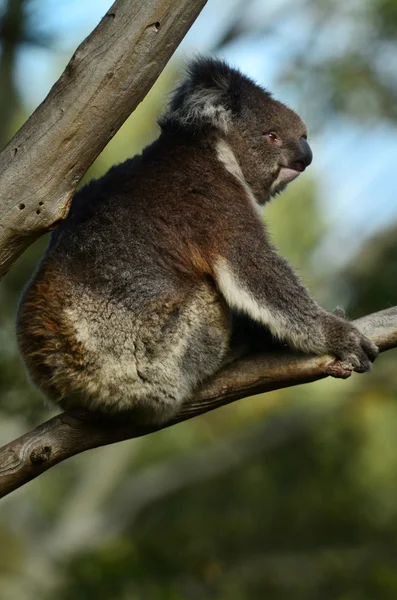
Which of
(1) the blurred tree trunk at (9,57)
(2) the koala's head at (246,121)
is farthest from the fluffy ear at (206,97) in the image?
(1) the blurred tree trunk at (9,57)

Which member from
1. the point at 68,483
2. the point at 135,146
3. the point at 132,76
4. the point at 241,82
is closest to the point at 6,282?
the point at 135,146

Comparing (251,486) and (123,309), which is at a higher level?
(123,309)

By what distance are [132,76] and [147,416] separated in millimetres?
1657

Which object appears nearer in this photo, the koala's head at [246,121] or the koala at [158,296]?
the koala at [158,296]

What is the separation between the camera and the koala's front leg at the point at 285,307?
4344 mm

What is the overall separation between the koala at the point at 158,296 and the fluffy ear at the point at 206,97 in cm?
32

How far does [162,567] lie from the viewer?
11.6 m

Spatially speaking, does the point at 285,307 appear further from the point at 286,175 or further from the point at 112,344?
the point at 286,175

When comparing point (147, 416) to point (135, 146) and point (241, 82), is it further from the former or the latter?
point (135, 146)

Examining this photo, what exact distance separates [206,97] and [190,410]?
73.3 inches

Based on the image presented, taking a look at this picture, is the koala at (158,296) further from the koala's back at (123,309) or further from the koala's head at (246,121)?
the koala's head at (246,121)

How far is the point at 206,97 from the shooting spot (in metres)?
5.14

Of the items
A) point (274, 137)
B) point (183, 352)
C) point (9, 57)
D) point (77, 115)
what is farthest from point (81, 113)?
point (9, 57)

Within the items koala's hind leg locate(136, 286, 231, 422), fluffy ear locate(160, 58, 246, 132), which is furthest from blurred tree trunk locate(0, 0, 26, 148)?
koala's hind leg locate(136, 286, 231, 422)
